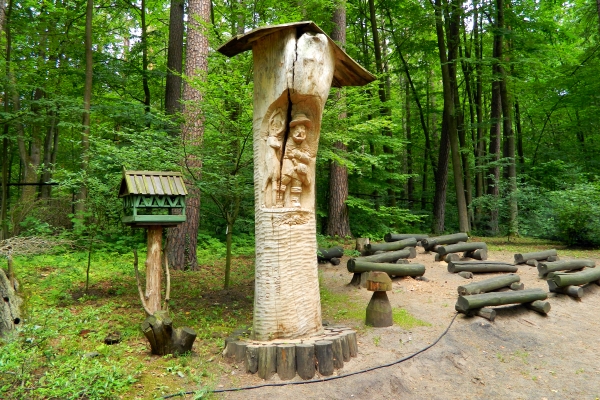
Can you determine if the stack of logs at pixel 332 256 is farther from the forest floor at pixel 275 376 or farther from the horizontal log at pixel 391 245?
the forest floor at pixel 275 376

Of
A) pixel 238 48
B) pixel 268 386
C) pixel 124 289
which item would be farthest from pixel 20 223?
pixel 268 386

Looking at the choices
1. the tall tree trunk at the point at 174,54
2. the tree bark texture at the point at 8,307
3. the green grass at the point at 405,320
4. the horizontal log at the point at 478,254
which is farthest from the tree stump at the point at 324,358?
the tall tree trunk at the point at 174,54

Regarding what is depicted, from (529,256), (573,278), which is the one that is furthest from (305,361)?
(529,256)

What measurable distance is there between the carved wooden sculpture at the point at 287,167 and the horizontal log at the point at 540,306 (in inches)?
158

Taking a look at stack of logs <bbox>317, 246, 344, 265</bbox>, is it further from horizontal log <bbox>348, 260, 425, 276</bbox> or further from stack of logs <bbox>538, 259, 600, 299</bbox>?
stack of logs <bbox>538, 259, 600, 299</bbox>

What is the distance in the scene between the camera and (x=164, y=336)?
14.0 feet

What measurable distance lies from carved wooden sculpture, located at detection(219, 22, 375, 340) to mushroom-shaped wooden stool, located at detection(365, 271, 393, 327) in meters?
1.23

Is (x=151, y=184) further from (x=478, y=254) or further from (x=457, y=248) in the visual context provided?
(x=478, y=254)

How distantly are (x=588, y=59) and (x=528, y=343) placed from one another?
13.8 meters

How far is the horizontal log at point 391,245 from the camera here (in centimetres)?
942

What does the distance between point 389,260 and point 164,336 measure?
5602mm

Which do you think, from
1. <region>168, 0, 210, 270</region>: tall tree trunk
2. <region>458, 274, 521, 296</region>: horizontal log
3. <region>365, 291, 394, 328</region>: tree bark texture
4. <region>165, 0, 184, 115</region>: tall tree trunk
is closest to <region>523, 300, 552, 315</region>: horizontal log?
<region>458, 274, 521, 296</region>: horizontal log

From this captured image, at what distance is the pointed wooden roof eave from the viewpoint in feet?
13.9

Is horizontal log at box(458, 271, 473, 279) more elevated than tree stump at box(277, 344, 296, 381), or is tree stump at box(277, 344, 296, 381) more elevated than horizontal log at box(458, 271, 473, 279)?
horizontal log at box(458, 271, 473, 279)
